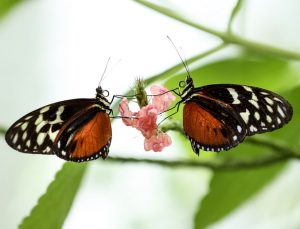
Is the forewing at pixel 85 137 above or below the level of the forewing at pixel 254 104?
below

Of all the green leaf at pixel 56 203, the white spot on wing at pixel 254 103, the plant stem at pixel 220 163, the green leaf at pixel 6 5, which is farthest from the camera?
the green leaf at pixel 6 5

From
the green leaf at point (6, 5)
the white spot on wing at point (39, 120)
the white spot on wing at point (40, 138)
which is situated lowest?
the white spot on wing at point (40, 138)

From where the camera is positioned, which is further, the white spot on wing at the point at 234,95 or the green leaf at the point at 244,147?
the green leaf at the point at 244,147

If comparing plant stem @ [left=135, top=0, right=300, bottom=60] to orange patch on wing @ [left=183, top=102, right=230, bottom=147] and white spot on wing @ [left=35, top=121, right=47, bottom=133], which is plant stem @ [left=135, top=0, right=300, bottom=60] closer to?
orange patch on wing @ [left=183, top=102, right=230, bottom=147]

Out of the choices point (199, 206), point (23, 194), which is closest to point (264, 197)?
point (199, 206)

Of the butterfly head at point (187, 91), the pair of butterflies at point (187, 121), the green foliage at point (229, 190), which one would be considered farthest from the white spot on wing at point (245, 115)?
the green foliage at point (229, 190)

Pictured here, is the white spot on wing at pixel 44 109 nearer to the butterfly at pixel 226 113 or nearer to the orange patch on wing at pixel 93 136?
the orange patch on wing at pixel 93 136

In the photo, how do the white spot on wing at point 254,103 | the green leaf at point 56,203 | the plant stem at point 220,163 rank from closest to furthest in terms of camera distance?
the green leaf at point 56,203 → the white spot on wing at point 254,103 → the plant stem at point 220,163

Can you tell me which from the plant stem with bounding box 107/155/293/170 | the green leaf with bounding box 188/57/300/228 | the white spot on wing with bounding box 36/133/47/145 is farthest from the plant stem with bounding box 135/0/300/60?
the white spot on wing with bounding box 36/133/47/145
